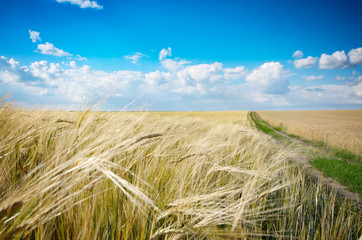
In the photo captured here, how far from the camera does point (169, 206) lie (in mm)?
920

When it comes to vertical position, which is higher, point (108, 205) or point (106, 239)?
point (108, 205)

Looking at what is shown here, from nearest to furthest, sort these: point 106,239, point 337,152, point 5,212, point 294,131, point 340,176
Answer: point 5,212 < point 106,239 < point 340,176 < point 337,152 < point 294,131

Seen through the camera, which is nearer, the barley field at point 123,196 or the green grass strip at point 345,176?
the barley field at point 123,196

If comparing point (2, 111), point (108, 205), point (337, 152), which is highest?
point (2, 111)

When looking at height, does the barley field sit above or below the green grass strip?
above

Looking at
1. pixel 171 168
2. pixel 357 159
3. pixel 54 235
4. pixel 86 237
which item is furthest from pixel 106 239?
pixel 357 159

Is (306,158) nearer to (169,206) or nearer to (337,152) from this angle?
(337,152)

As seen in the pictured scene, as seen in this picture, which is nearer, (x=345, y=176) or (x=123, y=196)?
(x=123, y=196)

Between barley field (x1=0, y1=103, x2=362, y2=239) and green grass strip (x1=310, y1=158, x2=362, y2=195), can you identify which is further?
green grass strip (x1=310, y1=158, x2=362, y2=195)

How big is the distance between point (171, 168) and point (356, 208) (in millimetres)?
2315

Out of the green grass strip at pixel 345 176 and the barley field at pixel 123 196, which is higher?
the barley field at pixel 123 196

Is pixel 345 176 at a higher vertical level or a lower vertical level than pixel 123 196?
lower

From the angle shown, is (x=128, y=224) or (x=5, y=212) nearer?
(x=5, y=212)

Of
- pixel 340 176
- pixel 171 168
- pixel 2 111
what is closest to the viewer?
pixel 171 168
